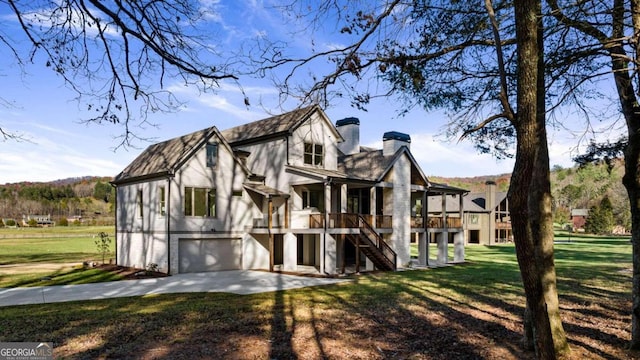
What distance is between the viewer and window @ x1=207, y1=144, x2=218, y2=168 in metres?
22.8

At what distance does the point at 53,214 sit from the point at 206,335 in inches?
5889

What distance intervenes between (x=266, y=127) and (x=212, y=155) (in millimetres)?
4120

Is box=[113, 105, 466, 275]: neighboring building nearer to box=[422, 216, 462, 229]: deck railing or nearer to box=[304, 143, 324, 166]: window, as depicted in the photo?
box=[304, 143, 324, 166]: window

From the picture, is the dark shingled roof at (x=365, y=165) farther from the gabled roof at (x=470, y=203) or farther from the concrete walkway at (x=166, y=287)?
the gabled roof at (x=470, y=203)

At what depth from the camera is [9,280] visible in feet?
61.8

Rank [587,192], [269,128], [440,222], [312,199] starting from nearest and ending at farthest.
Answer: [312,199] < [269,128] < [440,222] < [587,192]

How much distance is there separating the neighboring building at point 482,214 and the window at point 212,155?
38201mm

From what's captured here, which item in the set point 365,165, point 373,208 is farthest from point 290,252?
point 365,165

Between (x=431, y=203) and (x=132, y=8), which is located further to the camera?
(x=431, y=203)

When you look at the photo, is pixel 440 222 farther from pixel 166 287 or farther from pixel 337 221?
pixel 166 287

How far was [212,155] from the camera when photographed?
2291 centimetres

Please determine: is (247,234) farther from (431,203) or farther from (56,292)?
(431,203)

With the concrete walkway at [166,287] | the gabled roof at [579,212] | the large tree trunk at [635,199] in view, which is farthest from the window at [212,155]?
the gabled roof at [579,212]

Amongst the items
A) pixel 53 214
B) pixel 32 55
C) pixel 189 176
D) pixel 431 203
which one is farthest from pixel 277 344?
pixel 53 214
